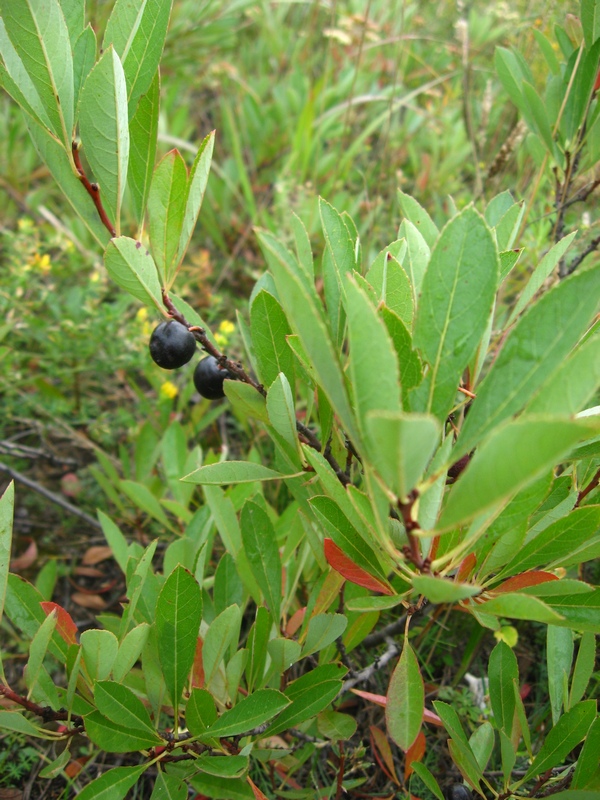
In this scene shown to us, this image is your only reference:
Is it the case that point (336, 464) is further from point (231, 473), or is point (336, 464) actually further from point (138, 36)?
point (138, 36)

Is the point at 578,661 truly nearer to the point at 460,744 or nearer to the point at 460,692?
the point at 460,744

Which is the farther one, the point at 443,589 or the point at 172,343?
the point at 172,343

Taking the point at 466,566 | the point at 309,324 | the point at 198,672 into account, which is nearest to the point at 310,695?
the point at 198,672

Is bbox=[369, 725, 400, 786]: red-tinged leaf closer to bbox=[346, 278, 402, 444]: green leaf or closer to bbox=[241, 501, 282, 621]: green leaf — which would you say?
bbox=[241, 501, 282, 621]: green leaf

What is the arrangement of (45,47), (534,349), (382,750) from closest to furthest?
(534,349), (45,47), (382,750)

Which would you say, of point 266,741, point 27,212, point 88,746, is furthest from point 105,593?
point 27,212

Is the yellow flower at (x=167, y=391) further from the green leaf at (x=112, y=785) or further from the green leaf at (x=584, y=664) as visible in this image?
the green leaf at (x=584, y=664)
